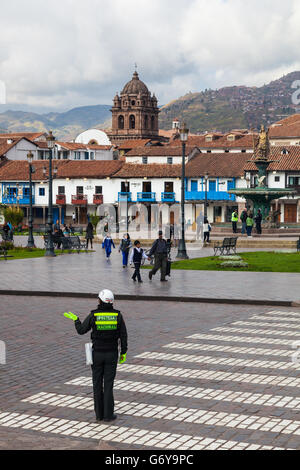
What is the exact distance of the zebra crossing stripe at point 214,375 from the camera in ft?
28.9

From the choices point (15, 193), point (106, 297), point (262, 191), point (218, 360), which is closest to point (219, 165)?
point (15, 193)

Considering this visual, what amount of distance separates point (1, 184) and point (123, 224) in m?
20.3

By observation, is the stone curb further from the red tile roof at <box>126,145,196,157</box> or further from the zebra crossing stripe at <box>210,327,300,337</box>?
the red tile roof at <box>126,145,196,157</box>

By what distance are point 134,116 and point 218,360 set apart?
11488cm

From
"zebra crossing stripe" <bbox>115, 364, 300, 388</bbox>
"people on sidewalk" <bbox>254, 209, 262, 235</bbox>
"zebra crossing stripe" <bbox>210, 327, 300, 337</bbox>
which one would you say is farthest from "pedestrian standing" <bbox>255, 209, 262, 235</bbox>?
"zebra crossing stripe" <bbox>115, 364, 300, 388</bbox>

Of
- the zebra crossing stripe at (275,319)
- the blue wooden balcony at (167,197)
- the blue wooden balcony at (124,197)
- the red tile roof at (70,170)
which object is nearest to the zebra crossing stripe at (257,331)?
the zebra crossing stripe at (275,319)

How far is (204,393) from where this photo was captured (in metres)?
8.35

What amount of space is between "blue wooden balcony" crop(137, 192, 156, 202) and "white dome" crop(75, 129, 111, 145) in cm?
3741

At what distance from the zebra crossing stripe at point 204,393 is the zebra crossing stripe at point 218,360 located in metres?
1.33

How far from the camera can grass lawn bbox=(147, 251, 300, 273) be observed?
2345 cm

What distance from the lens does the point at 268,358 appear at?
10.2 meters

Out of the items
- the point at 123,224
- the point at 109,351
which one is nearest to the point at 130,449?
the point at 109,351

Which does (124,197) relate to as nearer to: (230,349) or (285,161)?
(285,161)
